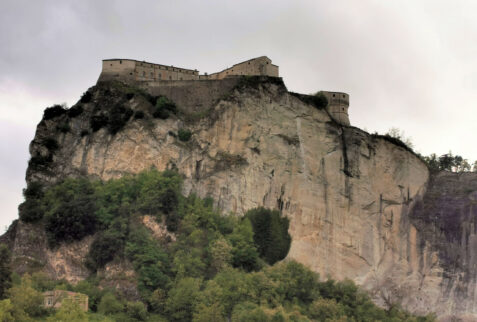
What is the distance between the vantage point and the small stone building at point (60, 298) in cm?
4903

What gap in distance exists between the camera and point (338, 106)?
208 ft

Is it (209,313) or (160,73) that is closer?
(209,313)

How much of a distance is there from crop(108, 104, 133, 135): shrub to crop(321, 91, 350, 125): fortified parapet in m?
13.4

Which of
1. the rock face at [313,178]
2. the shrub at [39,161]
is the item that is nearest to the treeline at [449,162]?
the rock face at [313,178]

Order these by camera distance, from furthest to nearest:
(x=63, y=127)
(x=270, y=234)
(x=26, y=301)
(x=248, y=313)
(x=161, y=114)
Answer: (x=63, y=127) → (x=161, y=114) → (x=270, y=234) → (x=248, y=313) → (x=26, y=301)

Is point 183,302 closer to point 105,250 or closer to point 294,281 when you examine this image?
point 105,250

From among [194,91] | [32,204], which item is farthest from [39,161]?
[194,91]

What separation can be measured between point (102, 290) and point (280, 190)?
13307 mm

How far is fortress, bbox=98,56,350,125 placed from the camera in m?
60.0

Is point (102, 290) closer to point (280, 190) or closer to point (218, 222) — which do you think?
point (218, 222)

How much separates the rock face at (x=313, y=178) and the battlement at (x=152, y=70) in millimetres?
1447

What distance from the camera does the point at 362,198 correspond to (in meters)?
61.2

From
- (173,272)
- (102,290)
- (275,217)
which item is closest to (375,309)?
(275,217)

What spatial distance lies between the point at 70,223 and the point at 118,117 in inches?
310
